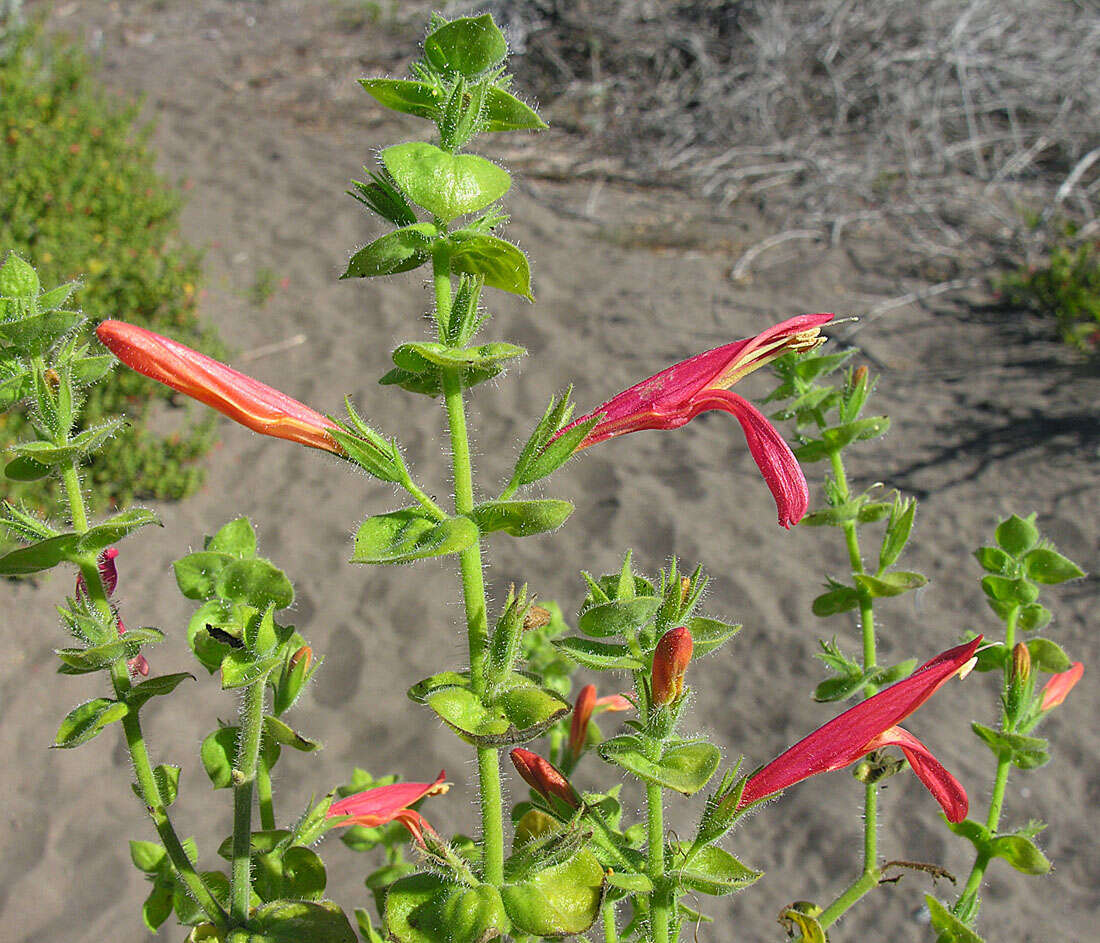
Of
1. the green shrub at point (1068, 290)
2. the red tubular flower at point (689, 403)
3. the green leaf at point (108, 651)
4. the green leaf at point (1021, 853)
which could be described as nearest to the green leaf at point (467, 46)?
the red tubular flower at point (689, 403)

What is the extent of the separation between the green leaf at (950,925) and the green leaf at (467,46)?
2.65 ft

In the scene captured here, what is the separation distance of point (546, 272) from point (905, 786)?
322 cm

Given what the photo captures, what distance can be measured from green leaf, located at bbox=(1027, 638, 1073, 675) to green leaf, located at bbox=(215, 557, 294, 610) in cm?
79

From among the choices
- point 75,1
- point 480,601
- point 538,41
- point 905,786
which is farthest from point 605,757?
point 75,1

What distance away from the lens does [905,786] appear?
2.51m

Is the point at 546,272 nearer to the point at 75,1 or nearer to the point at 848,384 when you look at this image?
the point at 848,384

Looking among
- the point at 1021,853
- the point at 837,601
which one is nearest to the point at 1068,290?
the point at 837,601

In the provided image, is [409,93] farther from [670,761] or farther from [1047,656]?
[1047,656]

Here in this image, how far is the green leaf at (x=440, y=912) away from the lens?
0.70 m

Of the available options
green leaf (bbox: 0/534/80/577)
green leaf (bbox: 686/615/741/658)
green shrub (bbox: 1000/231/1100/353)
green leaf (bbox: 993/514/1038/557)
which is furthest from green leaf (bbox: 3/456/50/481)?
green shrub (bbox: 1000/231/1100/353)

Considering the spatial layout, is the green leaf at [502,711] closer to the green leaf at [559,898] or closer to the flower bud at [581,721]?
the green leaf at [559,898]

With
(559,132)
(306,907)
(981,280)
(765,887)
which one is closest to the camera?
(306,907)

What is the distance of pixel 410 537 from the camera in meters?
0.68

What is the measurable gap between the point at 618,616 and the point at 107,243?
13.7ft
